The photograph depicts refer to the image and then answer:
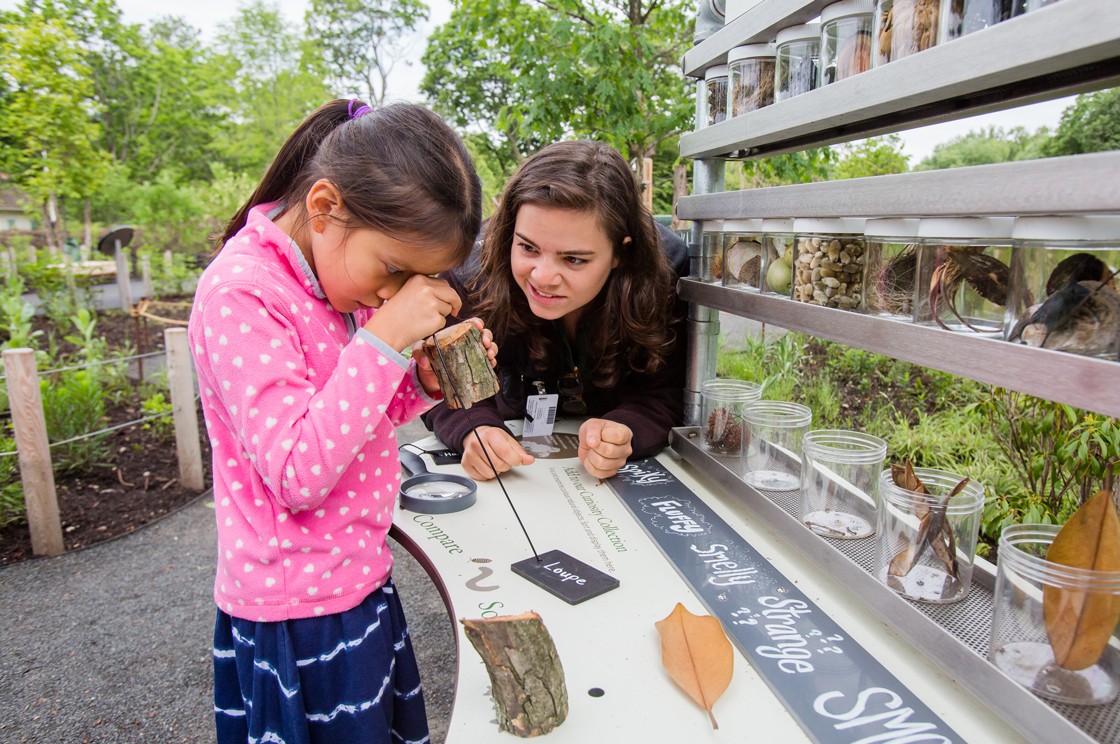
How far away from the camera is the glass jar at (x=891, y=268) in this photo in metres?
1.13

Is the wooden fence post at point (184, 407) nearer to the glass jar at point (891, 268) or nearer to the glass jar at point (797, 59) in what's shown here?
the glass jar at point (797, 59)

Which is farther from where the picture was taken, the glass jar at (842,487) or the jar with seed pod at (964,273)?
the glass jar at (842,487)

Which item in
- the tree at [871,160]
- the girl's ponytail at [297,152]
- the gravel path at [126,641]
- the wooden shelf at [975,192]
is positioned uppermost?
the tree at [871,160]

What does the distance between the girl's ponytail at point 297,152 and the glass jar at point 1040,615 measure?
4.35ft

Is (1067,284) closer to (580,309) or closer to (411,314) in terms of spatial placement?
(411,314)

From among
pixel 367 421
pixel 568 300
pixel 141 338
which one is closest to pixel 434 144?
pixel 367 421

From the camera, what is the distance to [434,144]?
49.9 inches

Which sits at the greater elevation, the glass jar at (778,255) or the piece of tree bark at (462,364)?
the glass jar at (778,255)

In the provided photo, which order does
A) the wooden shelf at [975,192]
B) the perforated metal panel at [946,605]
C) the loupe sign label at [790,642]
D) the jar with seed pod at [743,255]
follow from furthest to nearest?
the jar with seed pod at [743,255] → the loupe sign label at [790,642] → the perforated metal panel at [946,605] → the wooden shelf at [975,192]

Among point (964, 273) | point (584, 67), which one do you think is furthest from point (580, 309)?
point (584, 67)

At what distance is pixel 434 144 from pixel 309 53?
25.6 metres

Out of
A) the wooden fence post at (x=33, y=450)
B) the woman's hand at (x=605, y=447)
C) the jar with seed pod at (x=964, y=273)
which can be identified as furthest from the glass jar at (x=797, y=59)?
the wooden fence post at (x=33, y=450)

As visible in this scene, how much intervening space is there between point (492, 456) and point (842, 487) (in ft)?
2.88

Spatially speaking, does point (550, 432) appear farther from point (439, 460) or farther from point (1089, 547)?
point (1089, 547)
